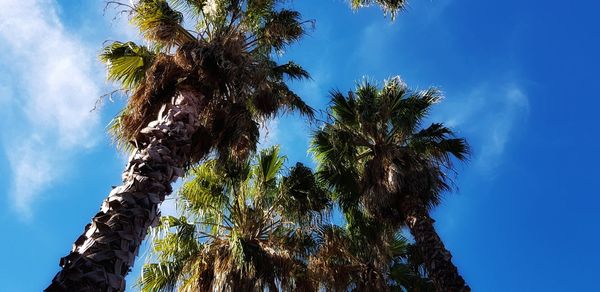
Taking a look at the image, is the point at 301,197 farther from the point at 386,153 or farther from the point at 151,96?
the point at 151,96

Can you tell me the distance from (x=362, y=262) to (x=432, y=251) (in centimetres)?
187

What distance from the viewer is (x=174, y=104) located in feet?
22.2

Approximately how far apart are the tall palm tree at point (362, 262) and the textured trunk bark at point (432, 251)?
0.98 m

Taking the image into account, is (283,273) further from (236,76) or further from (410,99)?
(410,99)

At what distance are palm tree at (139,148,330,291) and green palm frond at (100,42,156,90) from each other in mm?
1941

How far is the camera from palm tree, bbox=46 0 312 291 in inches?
172

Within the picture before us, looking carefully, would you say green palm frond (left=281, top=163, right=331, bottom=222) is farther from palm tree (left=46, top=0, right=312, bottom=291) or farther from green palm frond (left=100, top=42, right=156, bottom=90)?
green palm frond (left=100, top=42, right=156, bottom=90)

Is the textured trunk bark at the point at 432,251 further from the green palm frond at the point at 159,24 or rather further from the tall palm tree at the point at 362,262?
the green palm frond at the point at 159,24

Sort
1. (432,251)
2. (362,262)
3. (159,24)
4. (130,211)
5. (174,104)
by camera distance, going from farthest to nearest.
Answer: (362,262) < (432,251) < (159,24) < (174,104) < (130,211)

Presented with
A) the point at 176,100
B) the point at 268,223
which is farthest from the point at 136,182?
the point at 268,223

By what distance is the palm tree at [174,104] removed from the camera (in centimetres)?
436

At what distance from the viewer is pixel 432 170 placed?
1200cm

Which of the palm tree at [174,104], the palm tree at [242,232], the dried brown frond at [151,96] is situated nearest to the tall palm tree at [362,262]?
the palm tree at [242,232]

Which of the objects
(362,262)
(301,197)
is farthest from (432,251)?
(301,197)
